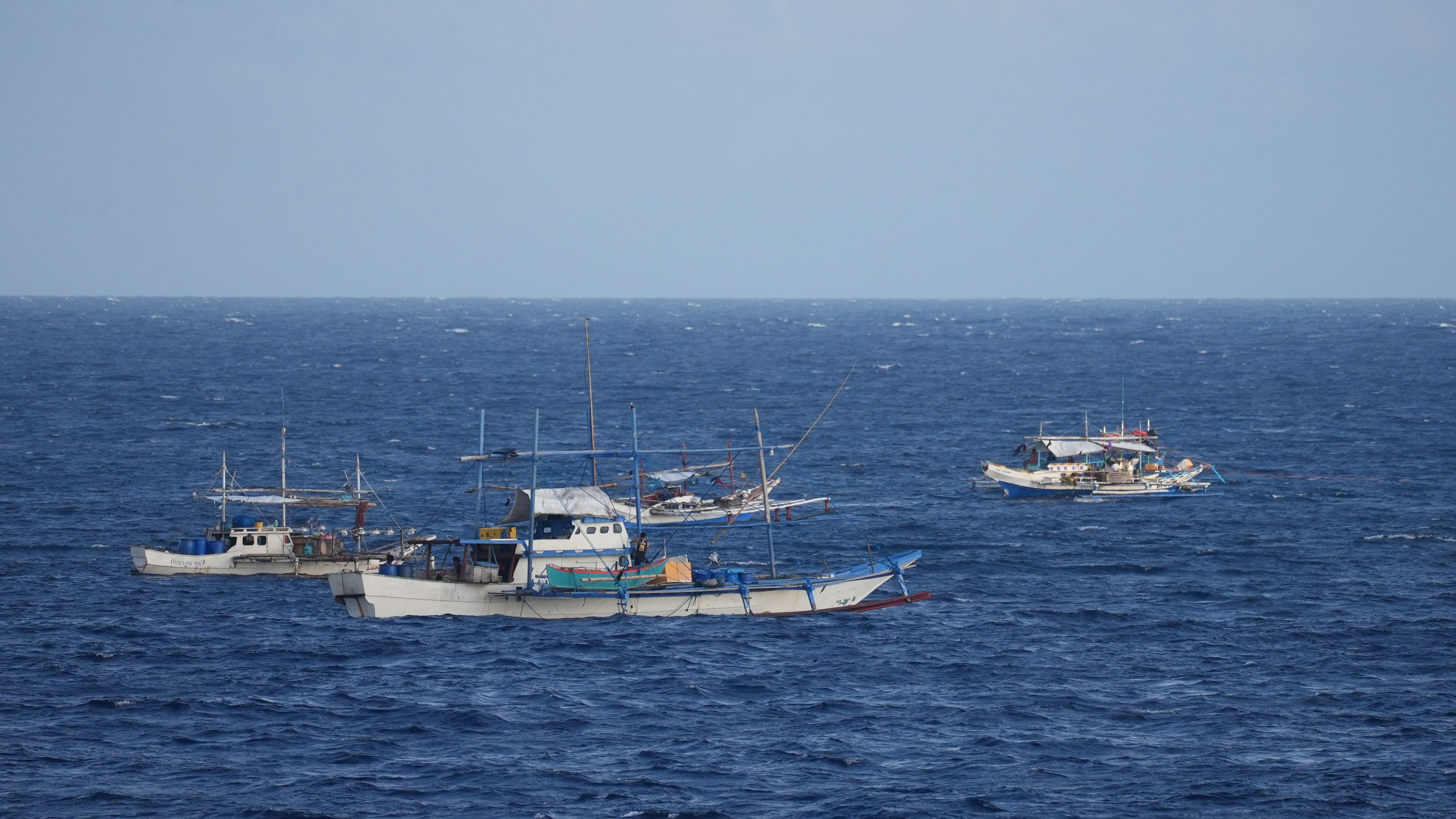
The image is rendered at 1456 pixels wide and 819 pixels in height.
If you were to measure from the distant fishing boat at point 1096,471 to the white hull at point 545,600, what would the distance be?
4080 cm

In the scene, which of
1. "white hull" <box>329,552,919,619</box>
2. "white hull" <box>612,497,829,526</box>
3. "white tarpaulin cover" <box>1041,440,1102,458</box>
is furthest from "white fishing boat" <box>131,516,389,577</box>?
"white tarpaulin cover" <box>1041,440,1102,458</box>

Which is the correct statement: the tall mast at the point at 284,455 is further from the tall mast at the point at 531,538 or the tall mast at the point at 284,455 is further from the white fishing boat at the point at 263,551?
the tall mast at the point at 531,538

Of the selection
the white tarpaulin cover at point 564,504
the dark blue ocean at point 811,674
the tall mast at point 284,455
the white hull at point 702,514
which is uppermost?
the white tarpaulin cover at point 564,504

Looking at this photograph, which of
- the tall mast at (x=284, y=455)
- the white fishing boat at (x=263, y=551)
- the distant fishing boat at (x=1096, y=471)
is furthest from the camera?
the distant fishing boat at (x=1096, y=471)

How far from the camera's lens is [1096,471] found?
106 metres

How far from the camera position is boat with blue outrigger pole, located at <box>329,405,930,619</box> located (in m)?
65.0

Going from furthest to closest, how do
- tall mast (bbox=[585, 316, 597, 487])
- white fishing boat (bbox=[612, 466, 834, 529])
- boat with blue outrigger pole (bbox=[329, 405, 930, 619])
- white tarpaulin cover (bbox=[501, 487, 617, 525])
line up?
1. white fishing boat (bbox=[612, 466, 834, 529])
2. tall mast (bbox=[585, 316, 597, 487])
3. white tarpaulin cover (bbox=[501, 487, 617, 525])
4. boat with blue outrigger pole (bbox=[329, 405, 930, 619])

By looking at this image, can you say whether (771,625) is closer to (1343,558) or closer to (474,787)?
(474,787)

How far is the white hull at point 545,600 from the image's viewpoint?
2554 inches

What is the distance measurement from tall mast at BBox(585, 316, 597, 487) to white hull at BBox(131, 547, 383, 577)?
9894 mm

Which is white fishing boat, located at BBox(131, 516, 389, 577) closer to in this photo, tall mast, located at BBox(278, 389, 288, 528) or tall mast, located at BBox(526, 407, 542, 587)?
tall mast, located at BBox(278, 389, 288, 528)

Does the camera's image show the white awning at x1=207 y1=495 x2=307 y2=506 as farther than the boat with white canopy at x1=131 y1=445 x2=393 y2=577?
Yes

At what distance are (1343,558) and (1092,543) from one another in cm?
1303

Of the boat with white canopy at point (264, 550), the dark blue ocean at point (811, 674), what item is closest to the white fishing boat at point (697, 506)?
the dark blue ocean at point (811, 674)
